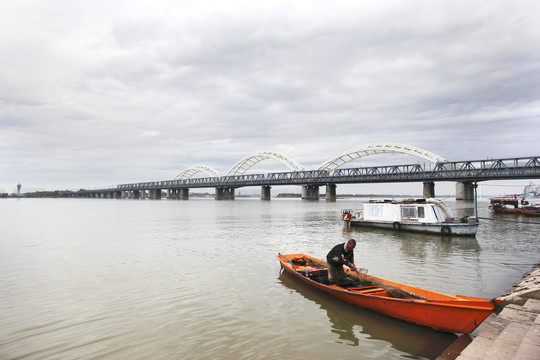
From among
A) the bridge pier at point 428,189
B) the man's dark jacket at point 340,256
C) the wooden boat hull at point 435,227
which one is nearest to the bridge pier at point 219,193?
the bridge pier at point 428,189

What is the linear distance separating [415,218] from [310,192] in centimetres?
13709

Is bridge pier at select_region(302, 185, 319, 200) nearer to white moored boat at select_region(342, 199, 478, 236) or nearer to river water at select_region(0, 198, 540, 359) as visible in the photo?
white moored boat at select_region(342, 199, 478, 236)

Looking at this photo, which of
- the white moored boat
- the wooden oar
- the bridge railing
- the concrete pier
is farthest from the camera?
the bridge railing

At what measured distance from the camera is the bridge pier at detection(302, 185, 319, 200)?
16812 cm

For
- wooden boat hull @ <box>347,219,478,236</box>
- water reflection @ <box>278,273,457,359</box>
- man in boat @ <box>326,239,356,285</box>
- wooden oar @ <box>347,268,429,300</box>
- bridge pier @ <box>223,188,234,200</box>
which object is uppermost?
bridge pier @ <box>223,188,234,200</box>

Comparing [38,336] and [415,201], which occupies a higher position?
[415,201]

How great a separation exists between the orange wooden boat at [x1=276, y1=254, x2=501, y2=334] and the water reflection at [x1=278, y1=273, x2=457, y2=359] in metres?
0.20

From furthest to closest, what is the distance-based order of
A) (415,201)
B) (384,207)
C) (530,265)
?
(384,207), (415,201), (530,265)

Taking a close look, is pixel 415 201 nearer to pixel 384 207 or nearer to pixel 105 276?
pixel 384 207

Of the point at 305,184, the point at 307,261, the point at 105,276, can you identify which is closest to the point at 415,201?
the point at 307,261

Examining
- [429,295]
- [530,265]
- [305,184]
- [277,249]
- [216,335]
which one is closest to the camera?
[216,335]

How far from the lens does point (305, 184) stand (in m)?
162

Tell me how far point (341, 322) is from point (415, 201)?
89.0 feet

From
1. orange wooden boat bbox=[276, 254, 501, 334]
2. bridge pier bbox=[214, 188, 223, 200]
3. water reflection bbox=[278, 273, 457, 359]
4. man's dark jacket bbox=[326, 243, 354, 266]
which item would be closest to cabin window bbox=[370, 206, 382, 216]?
orange wooden boat bbox=[276, 254, 501, 334]
